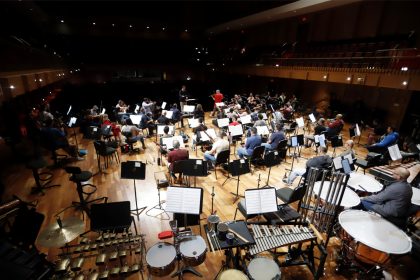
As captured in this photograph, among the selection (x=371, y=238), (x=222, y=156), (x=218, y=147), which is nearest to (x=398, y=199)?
(x=371, y=238)

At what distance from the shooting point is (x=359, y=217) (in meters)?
3.75

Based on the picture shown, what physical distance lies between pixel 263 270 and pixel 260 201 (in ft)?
3.30

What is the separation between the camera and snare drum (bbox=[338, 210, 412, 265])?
3.23 m

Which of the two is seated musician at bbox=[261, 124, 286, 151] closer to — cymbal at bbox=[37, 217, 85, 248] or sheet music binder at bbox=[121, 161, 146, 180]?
sheet music binder at bbox=[121, 161, 146, 180]

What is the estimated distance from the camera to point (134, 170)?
4.98 m

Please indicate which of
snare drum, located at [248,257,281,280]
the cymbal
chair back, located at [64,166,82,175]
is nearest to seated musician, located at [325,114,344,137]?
snare drum, located at [248,257,281,280]

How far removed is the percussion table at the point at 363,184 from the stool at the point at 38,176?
7.11 m

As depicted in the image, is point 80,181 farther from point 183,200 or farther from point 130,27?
point 130,27

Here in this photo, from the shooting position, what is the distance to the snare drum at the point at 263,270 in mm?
3096

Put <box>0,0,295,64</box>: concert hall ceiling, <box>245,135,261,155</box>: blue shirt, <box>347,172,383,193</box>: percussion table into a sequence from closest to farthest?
1. <box>347,172,383,193</box>: percussion table
2. <box>245,135,261,155</box>: blue shirt
3. <box>0,0,295,64</box>: concert hall ceiling

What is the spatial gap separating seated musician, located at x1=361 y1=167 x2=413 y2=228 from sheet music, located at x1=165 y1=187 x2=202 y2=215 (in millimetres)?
3225

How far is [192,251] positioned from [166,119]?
768 cm

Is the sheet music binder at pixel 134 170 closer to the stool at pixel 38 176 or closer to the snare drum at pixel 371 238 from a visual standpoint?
the stool at pixel 38 176

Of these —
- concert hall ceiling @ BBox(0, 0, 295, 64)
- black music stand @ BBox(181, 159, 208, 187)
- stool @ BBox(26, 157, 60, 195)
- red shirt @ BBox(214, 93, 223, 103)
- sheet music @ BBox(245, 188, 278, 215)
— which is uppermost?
concert hall ceiling @ BBox(0, 0, 295, 64)
